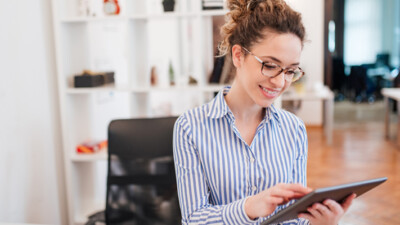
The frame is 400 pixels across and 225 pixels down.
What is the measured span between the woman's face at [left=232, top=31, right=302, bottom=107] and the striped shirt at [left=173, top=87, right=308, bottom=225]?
6.5 inches

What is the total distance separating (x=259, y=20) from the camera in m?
1.38

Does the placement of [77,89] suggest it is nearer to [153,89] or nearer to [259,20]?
[153,89]

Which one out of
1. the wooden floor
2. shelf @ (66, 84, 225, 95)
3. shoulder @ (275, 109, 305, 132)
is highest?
shelf @ (66, 84, 225, 95)

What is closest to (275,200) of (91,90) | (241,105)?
(241,105)

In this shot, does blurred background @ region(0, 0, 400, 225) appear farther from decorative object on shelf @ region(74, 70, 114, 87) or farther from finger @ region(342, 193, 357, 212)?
finger @ region(342, 193, 357, 212)

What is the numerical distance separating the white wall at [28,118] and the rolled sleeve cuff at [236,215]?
156cm

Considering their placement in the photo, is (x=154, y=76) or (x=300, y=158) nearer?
(x=300, y=158)

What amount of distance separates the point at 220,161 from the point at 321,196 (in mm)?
445

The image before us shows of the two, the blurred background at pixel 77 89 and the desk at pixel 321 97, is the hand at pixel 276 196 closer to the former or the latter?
the blurred background at pixel 77 89

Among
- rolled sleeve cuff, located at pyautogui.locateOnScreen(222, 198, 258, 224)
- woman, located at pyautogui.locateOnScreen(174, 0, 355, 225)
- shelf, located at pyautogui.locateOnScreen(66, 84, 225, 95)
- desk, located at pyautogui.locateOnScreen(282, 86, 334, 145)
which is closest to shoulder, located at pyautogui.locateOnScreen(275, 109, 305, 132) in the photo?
woman, located at pyautogui.locateOnScreen(174, 0, 355, 225)

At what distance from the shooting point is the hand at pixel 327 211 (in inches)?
46.8

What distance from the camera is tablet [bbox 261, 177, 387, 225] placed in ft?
3.47

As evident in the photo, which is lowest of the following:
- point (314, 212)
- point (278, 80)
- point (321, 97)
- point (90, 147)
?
point (321, 97)

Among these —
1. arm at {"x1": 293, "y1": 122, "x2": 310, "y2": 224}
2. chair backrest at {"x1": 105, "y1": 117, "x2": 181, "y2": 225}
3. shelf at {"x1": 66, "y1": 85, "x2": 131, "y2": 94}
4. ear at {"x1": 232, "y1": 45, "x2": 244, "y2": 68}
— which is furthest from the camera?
shelf at {"x1": 66, "y1": 85, "x2": 131, "y2": 94}
